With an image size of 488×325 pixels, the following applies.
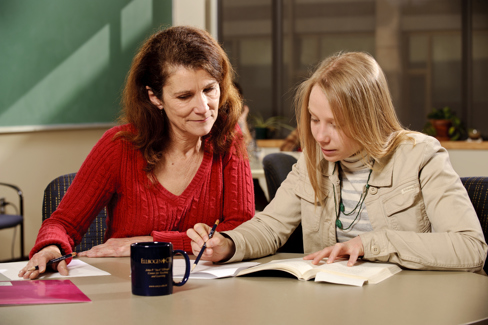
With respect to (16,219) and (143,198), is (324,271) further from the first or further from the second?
(16,219)

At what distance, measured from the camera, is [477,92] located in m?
5.49

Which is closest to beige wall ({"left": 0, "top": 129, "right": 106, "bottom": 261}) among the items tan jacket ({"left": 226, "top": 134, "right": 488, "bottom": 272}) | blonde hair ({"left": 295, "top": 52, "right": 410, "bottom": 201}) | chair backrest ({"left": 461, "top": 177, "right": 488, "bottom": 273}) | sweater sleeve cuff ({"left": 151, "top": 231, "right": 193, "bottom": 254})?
sweater sleeve cuff ({"left": 151, "top": 231, "right": 193, "bottom": 254})

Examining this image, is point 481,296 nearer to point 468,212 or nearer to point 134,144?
point 468,212

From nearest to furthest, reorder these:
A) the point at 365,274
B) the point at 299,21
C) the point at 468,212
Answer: the point at 365,274 < the point at 468,212 < the point at 299,21

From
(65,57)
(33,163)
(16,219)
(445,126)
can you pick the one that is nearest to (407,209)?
(16,219)

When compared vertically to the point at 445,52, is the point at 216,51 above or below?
below

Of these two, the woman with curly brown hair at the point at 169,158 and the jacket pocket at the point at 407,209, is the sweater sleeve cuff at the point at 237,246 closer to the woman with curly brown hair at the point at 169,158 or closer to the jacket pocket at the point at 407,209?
the woman with curly brown hair at the point at 169,158

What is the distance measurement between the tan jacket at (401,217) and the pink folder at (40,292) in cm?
45

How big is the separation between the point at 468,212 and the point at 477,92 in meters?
4.46

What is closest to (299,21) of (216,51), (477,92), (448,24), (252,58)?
(252,58)

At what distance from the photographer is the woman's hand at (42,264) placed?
1362mm

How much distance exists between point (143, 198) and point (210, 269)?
1.77 ft

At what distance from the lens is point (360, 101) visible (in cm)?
154

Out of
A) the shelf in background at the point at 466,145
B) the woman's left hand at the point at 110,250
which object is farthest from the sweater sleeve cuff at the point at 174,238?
the shelf in background at the point at 466,145
